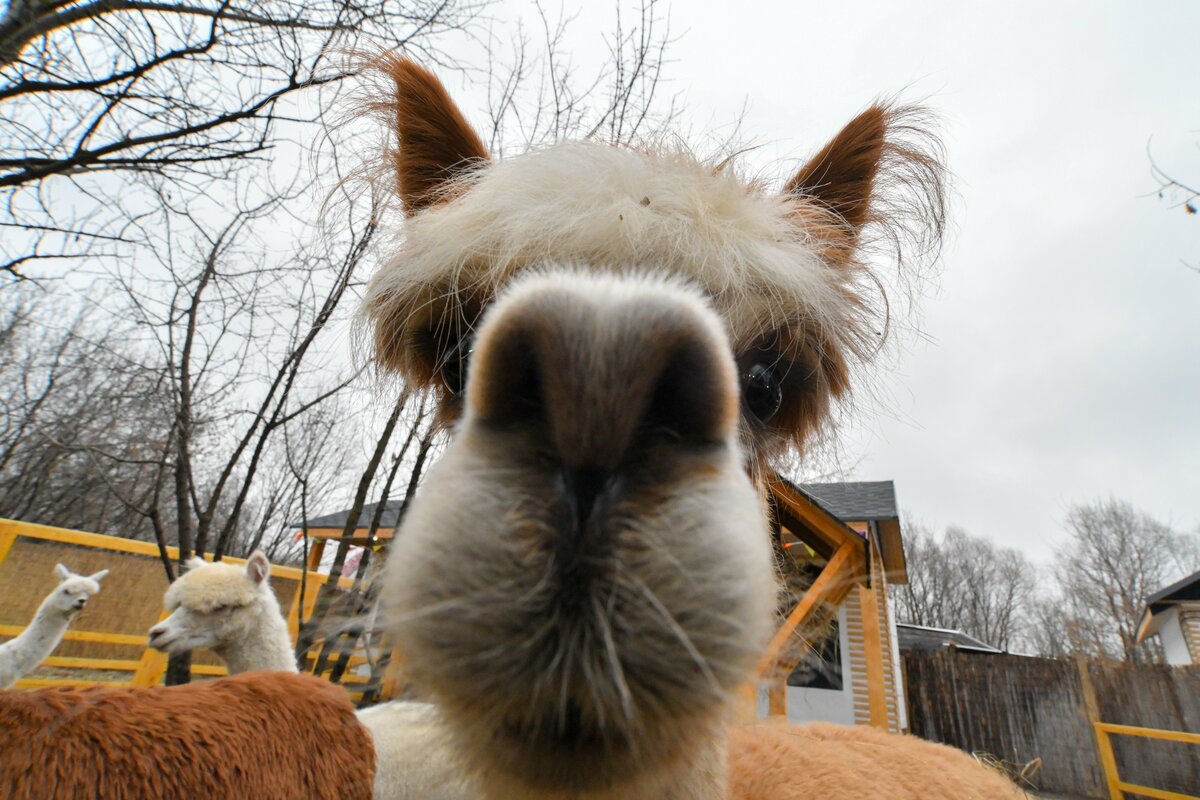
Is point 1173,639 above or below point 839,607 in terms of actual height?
above

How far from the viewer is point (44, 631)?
529 cm

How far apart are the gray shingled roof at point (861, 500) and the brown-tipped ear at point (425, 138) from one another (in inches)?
305

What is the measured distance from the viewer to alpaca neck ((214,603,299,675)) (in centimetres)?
441

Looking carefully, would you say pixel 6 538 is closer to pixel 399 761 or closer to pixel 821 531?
pixel 399 761

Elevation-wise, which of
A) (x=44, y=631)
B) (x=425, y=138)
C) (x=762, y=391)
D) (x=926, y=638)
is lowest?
(x=44, y=631)

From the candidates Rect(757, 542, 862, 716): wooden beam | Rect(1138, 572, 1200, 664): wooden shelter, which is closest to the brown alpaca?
Rect(757, 542, 862, 716): wooden beam

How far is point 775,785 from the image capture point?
2.24 meters

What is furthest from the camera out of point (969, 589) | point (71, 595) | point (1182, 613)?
point (969, 589)

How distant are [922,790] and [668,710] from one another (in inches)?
109

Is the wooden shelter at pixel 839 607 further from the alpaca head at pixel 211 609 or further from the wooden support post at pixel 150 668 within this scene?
the wooden support post at pixel 150 668

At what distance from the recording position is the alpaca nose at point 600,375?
2.54 feet

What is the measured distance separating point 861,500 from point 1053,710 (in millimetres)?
7666

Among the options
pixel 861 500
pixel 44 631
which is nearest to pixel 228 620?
pixel 44 631

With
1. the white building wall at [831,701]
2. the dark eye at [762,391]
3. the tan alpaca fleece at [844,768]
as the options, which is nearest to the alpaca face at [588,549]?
the dark eye at [762,391]
